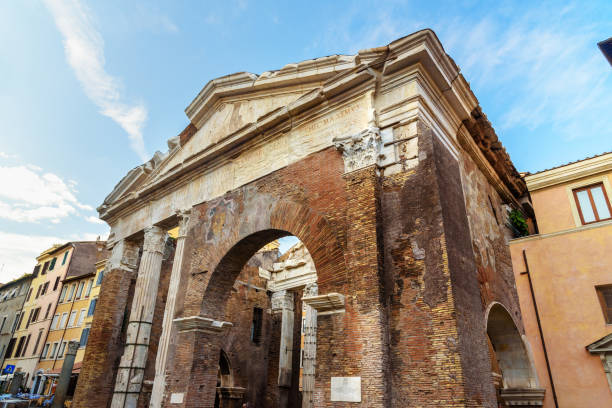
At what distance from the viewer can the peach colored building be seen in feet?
28.6

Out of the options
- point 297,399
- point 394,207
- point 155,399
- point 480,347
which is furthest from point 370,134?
point 297,399

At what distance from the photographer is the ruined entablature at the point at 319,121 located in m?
7.07

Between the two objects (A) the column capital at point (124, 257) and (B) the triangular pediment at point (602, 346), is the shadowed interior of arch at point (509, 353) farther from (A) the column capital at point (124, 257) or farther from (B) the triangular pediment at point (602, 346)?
(A) the column capital at point (124, 257)

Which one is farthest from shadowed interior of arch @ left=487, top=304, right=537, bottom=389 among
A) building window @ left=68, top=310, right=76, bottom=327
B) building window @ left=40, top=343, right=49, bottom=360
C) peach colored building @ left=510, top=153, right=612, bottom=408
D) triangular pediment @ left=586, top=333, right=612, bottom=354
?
building window @ left=40, top=343, right=49, bottom=360

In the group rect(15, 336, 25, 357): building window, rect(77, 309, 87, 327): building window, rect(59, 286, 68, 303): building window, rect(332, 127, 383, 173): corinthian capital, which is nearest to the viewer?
rect(332, 127, 383, 173): corinthian capital

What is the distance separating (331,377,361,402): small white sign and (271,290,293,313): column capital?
1080 cm

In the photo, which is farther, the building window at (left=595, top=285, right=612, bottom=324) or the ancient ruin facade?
the building window at (left=595, top=285, right=612, bottom=324)

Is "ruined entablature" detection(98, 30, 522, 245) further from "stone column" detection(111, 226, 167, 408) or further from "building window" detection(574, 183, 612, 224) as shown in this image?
"building window" detection(574, 183, 612, 224)

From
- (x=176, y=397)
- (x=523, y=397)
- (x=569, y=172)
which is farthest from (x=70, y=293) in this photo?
(x=569, y=172)

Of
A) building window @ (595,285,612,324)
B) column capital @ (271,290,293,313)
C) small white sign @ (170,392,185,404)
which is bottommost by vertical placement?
small white sign @ (170,392,185,404)

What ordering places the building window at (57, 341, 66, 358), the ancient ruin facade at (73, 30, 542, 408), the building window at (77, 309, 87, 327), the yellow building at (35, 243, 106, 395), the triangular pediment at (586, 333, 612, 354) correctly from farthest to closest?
1. the building window at (57, 341, 66, 358)
2. the building window at (77, 309, 87, 327)
3. the yellow building at (35, 243, 106, 395)
4. the triangular pediment at (586, 333, 612, 354)
5. the ancient ruin facade at (73, 30, 542, 408)

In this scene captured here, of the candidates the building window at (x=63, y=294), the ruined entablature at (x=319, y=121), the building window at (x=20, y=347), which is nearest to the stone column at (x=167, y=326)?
the ruined entablature at (x=319, y=121)

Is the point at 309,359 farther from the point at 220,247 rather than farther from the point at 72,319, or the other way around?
the point at 72,319

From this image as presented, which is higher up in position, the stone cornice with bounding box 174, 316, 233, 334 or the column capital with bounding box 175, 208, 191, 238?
the column capital with bounding box 175, 208, 191, 238
